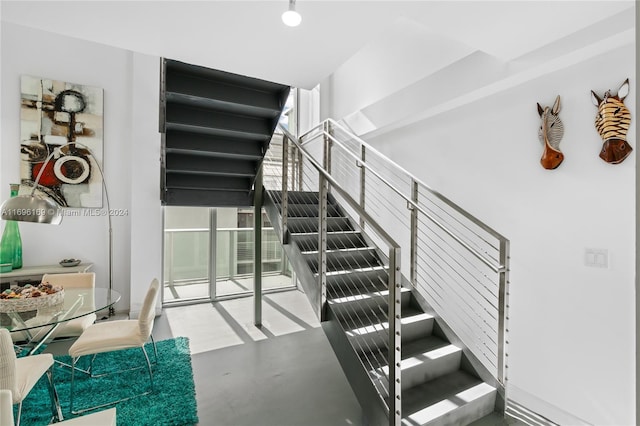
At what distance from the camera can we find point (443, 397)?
207cm

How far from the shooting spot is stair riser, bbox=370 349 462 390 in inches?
82.4

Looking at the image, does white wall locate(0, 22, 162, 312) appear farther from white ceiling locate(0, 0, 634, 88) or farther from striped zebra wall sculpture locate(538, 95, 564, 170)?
striped zebra wall sculpture locate(538, 95, 564, 170)

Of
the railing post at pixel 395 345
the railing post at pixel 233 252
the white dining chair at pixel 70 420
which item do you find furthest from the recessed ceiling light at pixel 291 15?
the railing post at pixel 233 252

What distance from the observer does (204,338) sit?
144 inches

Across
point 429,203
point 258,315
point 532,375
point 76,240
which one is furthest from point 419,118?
point 76,240

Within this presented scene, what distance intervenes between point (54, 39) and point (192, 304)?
158 inches

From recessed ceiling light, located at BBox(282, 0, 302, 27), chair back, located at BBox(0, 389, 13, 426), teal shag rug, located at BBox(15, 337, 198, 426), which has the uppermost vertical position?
recessed ceiling light, located at BBox(282, 0, 302, 27)

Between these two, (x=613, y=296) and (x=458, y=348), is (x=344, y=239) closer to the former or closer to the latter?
(x=458, y=348)

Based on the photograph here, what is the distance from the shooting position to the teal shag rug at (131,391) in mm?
2184

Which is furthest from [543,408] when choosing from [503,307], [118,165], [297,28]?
[118,165]

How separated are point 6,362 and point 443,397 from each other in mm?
2469

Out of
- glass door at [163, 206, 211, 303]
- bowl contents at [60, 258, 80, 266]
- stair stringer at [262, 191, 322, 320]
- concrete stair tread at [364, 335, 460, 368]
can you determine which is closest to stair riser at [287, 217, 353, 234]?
stair stringer at [262, 191, 322, 320]

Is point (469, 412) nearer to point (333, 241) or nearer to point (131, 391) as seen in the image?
point (333, 241)

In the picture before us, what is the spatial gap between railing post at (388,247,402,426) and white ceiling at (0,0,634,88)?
1.45m
